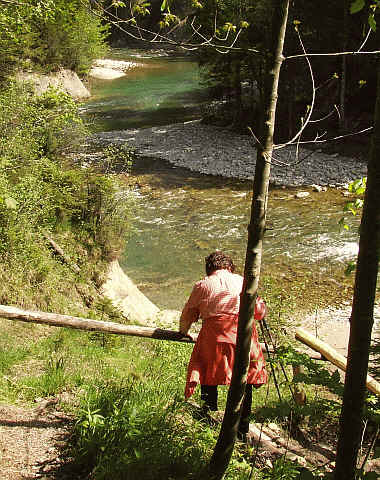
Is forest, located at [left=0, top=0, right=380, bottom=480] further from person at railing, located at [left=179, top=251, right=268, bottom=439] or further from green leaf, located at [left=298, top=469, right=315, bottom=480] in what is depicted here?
person at railing, located at [left=179, top=251, right=268, bottom=439]

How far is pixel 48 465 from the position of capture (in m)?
3.39

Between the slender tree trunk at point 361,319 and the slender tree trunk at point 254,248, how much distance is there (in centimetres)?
75

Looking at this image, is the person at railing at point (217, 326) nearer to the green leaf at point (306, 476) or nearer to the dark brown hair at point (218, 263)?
the dark brown hair at point (218, 263)

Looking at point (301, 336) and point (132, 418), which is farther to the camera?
point (301, 336)

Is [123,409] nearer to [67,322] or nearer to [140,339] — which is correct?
[67,322]

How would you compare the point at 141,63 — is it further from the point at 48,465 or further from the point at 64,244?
the point at 48,465

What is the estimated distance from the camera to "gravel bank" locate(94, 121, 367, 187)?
16969mm

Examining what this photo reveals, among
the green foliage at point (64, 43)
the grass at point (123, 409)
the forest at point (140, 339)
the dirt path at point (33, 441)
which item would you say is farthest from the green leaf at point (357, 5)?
the green foliage at point (64, 43)

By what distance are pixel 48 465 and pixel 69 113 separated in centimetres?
749

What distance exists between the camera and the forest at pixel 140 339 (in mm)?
2461

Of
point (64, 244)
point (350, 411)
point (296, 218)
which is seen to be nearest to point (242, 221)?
point (296, 218)

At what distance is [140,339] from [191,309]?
11.6 ft

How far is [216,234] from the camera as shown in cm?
1303

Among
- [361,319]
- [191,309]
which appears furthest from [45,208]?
[361,319]
